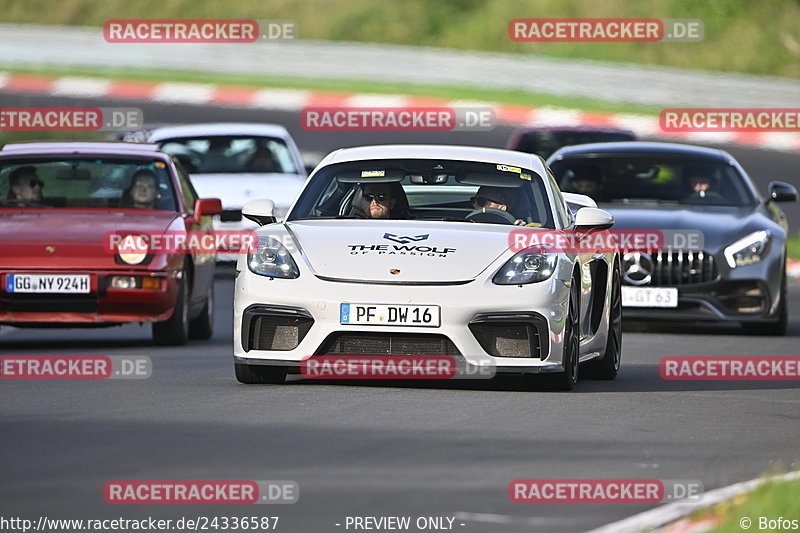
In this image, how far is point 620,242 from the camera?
14.8 metres

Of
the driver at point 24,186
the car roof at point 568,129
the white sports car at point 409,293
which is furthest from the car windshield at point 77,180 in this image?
the car roof at point 568,129

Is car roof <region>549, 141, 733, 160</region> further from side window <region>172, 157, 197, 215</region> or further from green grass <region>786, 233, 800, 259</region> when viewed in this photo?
green grass <region>786, 233, 800, 259</region>

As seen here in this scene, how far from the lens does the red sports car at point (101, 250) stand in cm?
1296

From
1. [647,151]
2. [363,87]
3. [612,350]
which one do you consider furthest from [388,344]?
[363,87]

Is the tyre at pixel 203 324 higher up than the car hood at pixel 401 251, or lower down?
lower down

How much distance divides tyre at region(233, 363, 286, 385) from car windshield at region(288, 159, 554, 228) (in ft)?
3.12

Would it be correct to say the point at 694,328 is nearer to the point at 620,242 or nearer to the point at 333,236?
the point at 620,242

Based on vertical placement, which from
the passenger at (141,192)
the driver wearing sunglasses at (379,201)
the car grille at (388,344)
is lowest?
the passenger at (141,192)

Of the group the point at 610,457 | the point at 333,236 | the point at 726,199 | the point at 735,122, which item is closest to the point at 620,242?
the point at 726,199

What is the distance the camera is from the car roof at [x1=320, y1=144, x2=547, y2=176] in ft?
36.8

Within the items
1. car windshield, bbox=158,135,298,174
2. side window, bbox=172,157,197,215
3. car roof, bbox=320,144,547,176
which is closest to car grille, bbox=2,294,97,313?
side window, bbox=172,157,197,215

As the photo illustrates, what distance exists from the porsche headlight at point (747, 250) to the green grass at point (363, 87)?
18943 mm

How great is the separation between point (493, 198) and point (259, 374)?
5.69ft

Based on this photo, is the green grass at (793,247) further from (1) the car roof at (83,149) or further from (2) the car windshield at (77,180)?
(2) the car windshield at (77,180)
